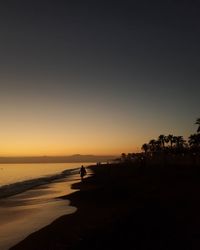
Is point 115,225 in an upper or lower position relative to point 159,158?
lower

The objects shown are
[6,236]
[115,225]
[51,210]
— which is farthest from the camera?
[51,210]

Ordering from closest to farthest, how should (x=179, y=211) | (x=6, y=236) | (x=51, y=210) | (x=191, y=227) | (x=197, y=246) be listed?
1. (x=197, y=246)
2. (x=191, y=227)
3. (x=6, y=236)
4. (x=179, y=211)
5. (x=51, y=210)

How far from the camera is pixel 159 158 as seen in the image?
19812 centimetres

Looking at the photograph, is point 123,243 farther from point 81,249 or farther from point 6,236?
point 6,236

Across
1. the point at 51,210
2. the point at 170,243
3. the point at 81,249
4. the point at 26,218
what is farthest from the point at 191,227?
the point at 51,210

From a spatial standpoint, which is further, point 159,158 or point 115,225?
point 159,158

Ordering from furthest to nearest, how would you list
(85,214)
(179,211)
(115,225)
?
(85,214) < (179,211) < (115,225)

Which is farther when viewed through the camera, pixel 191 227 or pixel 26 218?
pixel 26 218

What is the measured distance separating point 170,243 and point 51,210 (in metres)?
14.5

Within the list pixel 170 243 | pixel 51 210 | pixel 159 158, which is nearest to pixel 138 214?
pixel 170 243

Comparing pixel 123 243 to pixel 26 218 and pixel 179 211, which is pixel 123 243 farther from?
pixel 26 218

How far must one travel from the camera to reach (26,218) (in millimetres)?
21688

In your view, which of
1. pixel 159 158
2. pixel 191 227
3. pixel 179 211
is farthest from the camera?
pixel 159 158

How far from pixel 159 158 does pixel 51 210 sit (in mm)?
177054
